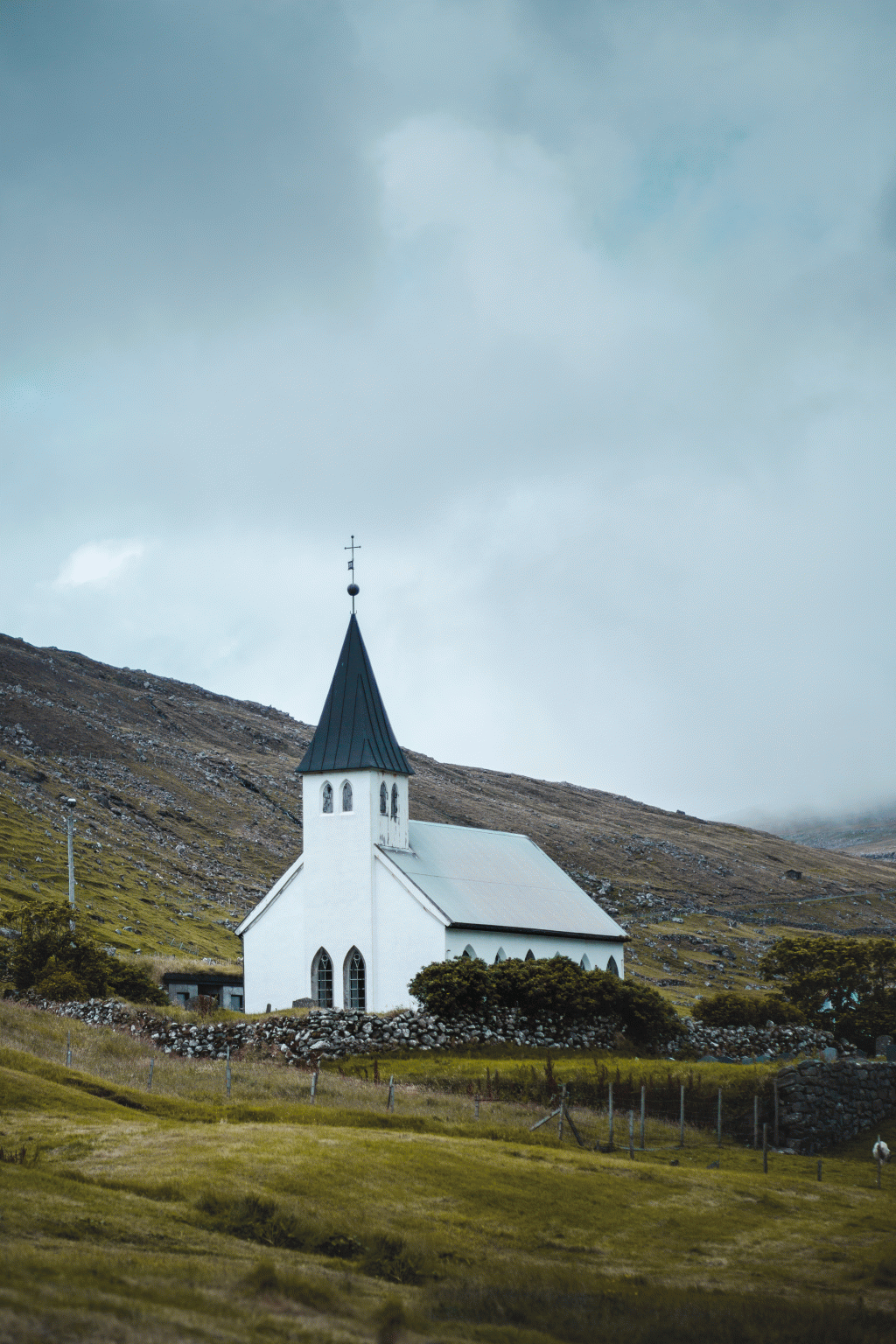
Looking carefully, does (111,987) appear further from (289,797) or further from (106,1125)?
(289,797)

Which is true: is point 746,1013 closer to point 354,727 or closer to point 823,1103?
point 823,1103

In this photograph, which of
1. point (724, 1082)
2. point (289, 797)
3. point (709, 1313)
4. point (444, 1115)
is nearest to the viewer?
point (709, 1313)

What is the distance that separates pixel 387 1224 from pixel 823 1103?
21.7 metres

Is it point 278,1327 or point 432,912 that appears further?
point 432,912

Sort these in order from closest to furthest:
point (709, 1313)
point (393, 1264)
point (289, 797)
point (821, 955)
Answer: point (709, 1313), point (393, 1264), point (821, 955), point (289, 797)

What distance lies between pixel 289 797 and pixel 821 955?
110550mm

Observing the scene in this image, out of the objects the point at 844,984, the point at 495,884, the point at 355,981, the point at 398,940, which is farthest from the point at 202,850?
the point at 844,984

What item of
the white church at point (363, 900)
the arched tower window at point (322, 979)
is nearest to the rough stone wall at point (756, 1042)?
the white church at point (363, 900)

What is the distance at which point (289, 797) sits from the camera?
165 metres

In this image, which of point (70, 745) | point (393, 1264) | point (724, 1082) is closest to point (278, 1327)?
point (393, 1264)

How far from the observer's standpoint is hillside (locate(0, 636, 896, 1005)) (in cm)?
9606

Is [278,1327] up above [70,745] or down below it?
below

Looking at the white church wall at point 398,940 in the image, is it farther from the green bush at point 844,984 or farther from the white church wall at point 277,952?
the green bush at point 844,984

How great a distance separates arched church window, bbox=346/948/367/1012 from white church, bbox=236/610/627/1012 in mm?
48
